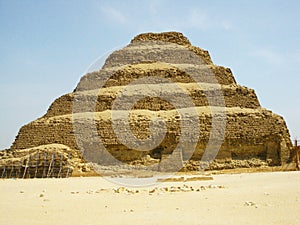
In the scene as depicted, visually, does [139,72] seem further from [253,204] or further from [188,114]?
[253,204]

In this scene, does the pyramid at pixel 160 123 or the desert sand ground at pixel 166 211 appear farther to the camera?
the pyramid at pixel 160 123

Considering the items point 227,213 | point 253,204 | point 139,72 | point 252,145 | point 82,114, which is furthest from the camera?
point 139,72

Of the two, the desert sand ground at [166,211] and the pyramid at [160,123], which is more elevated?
the pyramid at [160,123]

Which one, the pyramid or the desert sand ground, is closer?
the desert sand ground

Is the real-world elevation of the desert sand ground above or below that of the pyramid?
below

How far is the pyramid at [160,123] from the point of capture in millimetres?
34656

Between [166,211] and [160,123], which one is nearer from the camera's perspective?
[166,211]

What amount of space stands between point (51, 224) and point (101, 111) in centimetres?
3234

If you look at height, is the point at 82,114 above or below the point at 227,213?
above

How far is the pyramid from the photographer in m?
34.7

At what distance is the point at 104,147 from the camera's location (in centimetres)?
3531

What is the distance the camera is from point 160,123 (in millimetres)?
35750

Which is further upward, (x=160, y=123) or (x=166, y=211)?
(x=160, y=123)

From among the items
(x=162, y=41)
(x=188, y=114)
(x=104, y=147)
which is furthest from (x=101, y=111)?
(x=162, y=41)
